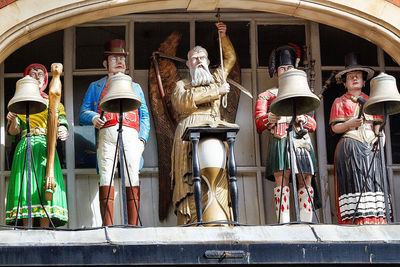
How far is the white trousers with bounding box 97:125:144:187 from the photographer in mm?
13477

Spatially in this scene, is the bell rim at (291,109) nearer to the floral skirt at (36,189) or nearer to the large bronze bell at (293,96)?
the large bronze bell at (293,96)

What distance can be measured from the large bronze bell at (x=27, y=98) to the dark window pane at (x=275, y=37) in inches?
129

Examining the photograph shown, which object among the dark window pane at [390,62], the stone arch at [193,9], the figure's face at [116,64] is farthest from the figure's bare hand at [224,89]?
the dark window pane at [390,62]

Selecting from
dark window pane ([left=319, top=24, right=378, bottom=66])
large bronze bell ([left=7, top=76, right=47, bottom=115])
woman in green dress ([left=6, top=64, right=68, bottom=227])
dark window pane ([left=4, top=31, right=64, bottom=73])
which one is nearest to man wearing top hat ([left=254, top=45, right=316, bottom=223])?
dark window pane ([left=319, top=24, right=378, bottom=66])

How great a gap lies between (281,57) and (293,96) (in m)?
2.09

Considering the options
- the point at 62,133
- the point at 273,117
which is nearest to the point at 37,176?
the point at 62,133

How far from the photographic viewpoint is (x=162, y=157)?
1445 cm

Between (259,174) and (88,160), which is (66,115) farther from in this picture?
(259,174)

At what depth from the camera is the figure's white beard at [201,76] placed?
14.0 metres

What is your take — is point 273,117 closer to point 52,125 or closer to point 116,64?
point 116,64

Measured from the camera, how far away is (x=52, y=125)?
13188 millimetres

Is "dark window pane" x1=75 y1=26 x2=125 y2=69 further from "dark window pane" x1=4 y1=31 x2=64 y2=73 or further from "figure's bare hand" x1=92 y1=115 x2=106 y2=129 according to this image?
"figure's bare hand" x1=92 y1=115 x2=106 y2=129

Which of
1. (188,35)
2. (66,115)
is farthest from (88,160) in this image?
(188,35)

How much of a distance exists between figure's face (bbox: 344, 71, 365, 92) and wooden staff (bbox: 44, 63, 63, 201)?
129 inches
